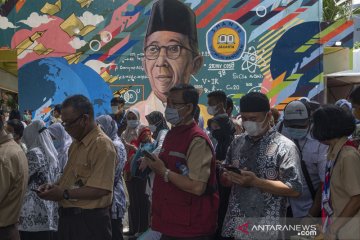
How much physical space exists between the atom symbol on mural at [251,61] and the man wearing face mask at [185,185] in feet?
28.3

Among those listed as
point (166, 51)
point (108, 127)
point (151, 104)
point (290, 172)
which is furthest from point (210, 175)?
point (166, 51)

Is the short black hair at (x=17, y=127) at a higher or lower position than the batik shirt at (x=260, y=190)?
higher

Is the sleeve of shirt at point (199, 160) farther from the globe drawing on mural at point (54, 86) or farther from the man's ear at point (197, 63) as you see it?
the man's ear at point (197, 63)

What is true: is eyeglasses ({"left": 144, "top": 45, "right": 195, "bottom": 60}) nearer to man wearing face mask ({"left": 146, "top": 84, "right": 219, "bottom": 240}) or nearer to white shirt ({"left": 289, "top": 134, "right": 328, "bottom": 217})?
white shirt ({"left": 289, "top": 134, "right": 328, "bottom": 217})

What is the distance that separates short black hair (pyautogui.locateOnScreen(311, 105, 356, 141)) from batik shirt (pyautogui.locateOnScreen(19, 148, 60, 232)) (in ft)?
9.18

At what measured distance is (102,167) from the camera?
12.5 feet

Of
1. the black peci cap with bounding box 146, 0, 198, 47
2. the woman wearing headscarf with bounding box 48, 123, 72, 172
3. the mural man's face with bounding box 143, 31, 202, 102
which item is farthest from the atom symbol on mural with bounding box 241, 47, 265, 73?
the woman wearing headscarf with bounding box 48, 123, 72, 172

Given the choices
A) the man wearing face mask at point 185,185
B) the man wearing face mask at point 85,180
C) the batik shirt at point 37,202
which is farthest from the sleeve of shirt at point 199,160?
the batik shirt at point 37,202

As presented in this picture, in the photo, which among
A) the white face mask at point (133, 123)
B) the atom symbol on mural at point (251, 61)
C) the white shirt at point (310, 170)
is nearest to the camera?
the white shirt at point (310, 170)

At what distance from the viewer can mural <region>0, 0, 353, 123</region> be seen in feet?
39.3

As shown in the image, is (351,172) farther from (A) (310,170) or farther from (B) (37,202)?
(B) (37,202)

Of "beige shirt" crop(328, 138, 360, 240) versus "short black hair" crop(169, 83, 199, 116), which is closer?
"beige shirt" crop(328, 138, 360, 240)

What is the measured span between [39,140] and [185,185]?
2.15 metres

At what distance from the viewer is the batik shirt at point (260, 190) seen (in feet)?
11.8
